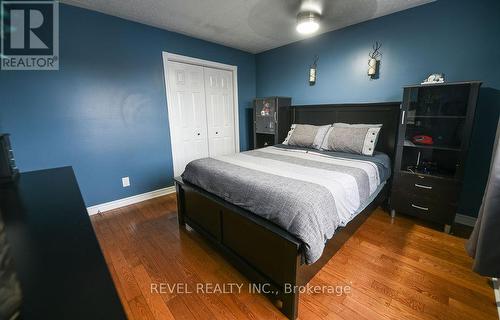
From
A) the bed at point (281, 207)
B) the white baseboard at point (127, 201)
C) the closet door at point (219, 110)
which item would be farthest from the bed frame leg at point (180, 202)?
the closet door at point (219, 110)

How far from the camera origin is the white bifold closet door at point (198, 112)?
3287 mm

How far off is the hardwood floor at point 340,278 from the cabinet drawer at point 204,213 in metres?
0.19

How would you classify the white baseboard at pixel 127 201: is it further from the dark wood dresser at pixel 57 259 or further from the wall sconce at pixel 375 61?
the wall sconce at pixel 375 61

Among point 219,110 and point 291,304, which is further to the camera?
point 219,110

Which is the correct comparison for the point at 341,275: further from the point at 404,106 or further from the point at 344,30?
the point at 344,30

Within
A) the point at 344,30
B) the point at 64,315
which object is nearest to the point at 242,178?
the point at 64,315

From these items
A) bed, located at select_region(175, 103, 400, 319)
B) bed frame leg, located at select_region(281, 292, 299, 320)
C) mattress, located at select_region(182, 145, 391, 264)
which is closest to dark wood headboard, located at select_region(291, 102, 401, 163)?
bed, located at select_region(175, 103, 400, 319)

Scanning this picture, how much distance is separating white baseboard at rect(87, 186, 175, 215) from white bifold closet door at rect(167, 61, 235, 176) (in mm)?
347

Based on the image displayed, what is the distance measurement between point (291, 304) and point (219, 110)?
10.5ft

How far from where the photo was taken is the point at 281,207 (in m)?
1.40

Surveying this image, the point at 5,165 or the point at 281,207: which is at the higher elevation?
the point at 5,165

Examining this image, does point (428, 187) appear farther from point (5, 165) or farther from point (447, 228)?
point (5, 165)

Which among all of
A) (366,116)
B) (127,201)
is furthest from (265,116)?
(127,201)

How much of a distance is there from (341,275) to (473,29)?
2697 millimetres
